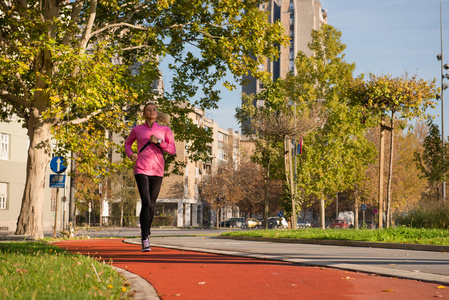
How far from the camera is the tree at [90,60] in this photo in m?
17.0

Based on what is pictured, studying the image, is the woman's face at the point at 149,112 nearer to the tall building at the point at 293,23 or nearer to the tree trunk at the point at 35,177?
the tree trunk at the point at 35,177

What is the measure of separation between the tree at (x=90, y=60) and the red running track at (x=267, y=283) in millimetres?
9581

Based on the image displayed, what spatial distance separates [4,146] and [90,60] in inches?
1033

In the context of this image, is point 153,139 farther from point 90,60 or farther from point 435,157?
point 435,157

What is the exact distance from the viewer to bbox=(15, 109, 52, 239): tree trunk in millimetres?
19125

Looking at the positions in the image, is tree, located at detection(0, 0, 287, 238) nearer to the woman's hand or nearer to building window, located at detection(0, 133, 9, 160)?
the woman's hand

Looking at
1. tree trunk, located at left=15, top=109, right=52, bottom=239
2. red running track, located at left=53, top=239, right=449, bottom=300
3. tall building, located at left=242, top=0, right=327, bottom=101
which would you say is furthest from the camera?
tall building, located at left=242, top=0, right=327, bottom=101

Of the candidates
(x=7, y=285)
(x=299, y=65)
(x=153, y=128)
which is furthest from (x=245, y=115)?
(x=7, y=285)

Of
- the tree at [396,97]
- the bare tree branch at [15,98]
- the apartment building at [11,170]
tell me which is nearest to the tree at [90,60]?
the bare tree branch at [15,98]

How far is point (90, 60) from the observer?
56.1 feet

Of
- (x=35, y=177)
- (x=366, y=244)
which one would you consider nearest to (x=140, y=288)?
(x=366, y=244)

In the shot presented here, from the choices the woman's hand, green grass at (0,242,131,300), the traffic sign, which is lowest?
green grass at (0,242,131,300)

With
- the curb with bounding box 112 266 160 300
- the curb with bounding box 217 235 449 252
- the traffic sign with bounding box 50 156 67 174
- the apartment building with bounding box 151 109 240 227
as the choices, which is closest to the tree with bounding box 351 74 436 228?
the curb with bounding box 217 235 449 252

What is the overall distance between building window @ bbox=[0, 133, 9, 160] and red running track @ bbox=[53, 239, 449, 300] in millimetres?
34363
